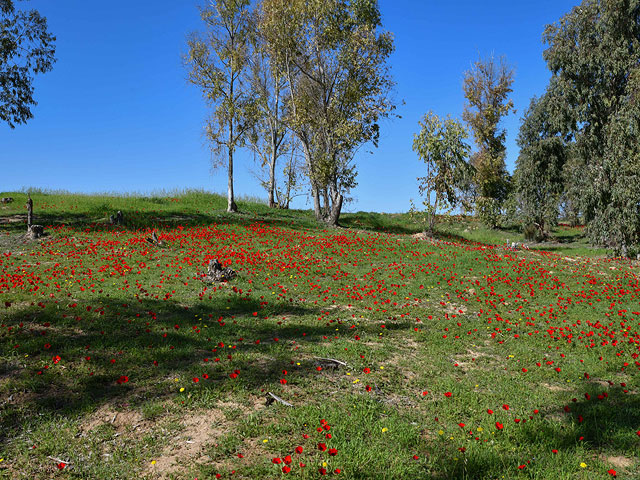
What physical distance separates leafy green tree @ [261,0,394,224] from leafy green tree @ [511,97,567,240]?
1474cm

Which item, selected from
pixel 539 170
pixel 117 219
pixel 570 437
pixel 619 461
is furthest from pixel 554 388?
pixel 539 170

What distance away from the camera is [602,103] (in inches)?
1118

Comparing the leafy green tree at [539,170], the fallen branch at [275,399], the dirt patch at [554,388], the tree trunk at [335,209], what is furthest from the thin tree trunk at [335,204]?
the fallen branch at [275,399]

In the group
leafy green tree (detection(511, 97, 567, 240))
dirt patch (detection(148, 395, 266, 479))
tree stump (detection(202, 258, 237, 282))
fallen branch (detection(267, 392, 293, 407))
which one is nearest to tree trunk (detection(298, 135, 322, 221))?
tree stump (detection(202, 258, 237, 282))

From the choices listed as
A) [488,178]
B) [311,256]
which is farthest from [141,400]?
[488,178]

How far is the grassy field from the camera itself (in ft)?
18.1

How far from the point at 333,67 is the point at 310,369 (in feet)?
91.6

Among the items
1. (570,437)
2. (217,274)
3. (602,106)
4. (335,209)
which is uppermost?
(602,106)

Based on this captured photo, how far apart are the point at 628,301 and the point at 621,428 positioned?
11.1 meters

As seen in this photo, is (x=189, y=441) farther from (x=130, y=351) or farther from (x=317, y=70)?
(x=317, y=70)

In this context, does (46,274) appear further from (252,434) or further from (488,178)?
(488,178)

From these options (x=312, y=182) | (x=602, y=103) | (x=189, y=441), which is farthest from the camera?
(x=312, y=182)

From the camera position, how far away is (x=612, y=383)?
8.29m

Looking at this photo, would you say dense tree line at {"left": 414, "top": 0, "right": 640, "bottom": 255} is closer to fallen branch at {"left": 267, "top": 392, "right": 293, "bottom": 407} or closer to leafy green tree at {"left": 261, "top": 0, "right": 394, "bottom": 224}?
leafy green tree at {"left": 261, "top": 0, "right": 394, "bottom": 224}
